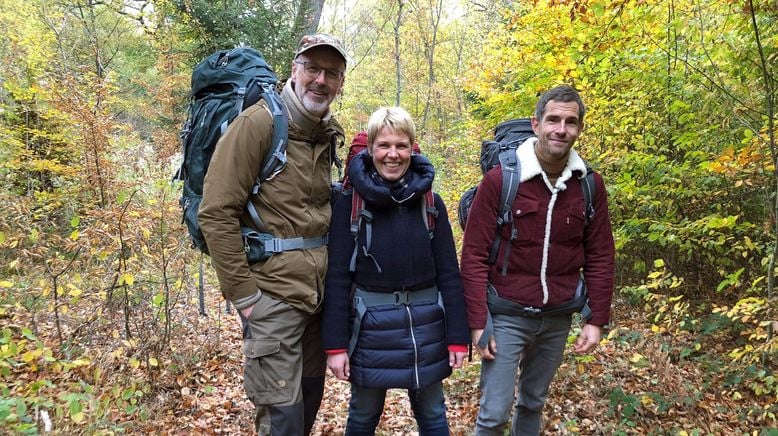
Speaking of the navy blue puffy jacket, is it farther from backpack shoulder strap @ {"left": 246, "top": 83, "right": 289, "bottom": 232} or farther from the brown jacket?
backpack shoulder strap @ {"left": 246, "top": 83, "right": 289, "bottom": 232}

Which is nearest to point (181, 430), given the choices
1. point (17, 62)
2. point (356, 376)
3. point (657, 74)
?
point (356, 376)

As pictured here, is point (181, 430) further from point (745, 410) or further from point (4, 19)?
point (4, 19)

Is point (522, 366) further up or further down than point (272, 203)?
further down

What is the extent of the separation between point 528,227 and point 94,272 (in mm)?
4509

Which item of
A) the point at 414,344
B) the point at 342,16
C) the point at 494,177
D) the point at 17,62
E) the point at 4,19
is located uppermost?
the point at 342,16

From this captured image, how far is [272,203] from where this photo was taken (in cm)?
259

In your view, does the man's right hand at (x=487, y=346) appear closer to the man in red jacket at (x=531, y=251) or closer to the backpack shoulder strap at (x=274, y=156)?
the man in red jacket at (x=531, y=251)

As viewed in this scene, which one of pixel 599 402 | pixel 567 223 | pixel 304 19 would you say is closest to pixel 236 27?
pixel 304 19

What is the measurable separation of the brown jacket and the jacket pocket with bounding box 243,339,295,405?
26 centimetres

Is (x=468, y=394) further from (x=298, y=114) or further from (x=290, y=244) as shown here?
(x=298, y=114)

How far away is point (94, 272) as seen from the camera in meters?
4.94

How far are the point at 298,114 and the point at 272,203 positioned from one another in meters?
0.53

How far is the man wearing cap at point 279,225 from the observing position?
2438 millimetres

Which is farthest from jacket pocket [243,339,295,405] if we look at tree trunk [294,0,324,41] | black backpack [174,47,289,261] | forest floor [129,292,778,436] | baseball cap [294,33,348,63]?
tree trunk [294,0,324,41]
